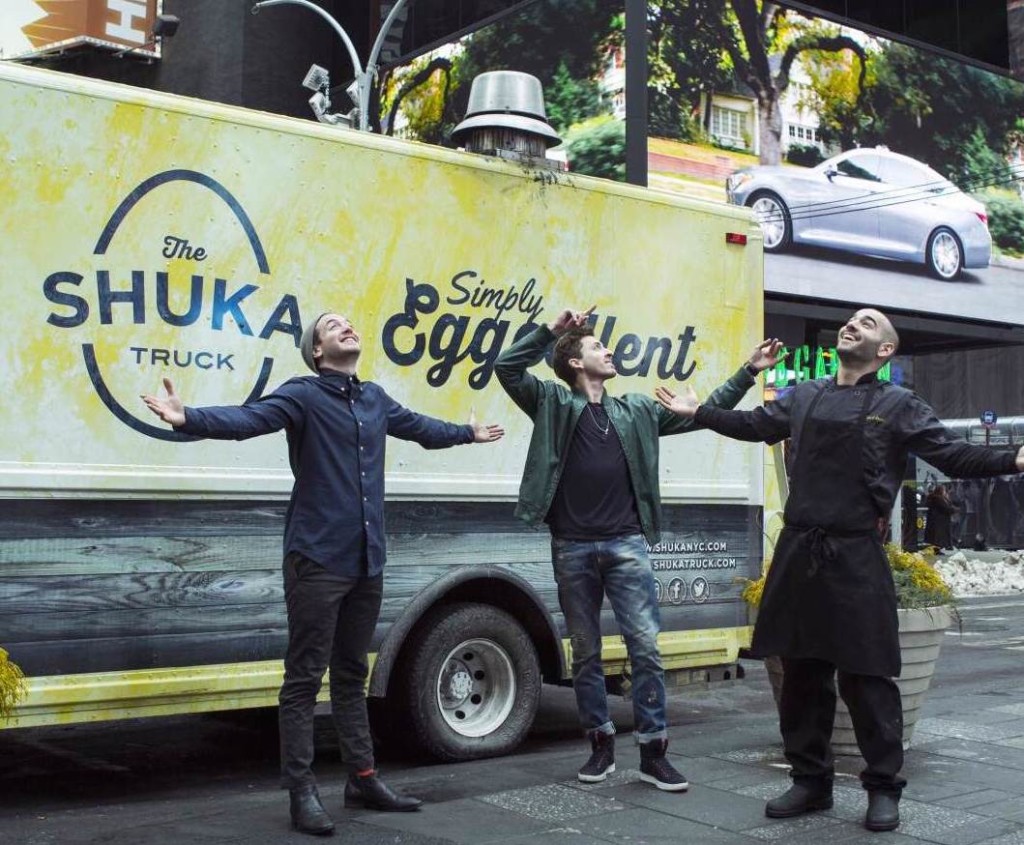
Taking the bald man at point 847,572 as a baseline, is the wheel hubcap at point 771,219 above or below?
above

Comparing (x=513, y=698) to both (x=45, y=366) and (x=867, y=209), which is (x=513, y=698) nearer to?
Result: (x=45, y=366)

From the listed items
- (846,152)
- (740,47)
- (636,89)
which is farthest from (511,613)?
(846,152)

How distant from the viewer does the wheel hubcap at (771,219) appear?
80.5ft

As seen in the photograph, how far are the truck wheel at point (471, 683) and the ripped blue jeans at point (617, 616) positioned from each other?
2.59 ft

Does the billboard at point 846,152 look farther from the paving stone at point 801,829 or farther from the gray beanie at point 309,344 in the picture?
the paving stone at point 801,829

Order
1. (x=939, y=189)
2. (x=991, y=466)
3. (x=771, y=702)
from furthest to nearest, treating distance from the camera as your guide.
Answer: (x=939, y=189), (x=771, y=702), (x=991, y=466)

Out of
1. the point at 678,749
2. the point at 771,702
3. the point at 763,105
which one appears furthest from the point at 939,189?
the point at 678,749

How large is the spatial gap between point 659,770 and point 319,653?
170 centimetres

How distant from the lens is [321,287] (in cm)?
635

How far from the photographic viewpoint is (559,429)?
6168mm

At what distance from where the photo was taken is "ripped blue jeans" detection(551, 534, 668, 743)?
6.04 meters

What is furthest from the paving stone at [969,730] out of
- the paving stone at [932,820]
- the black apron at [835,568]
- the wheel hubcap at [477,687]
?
the wheel hubcap at [477,687]

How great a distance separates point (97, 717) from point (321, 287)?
7.14 feet

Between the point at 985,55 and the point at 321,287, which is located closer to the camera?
the point at 321,287
